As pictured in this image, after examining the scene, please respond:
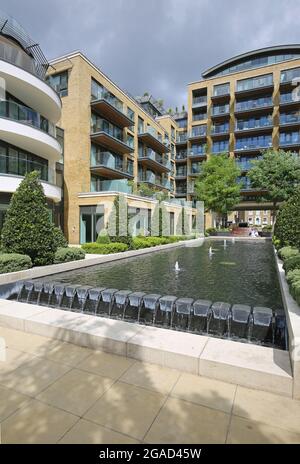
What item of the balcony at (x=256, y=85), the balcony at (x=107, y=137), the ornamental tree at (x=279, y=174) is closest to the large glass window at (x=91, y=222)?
the balcony at (x=107, y=137)

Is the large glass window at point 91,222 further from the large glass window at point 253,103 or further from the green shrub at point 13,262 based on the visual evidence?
the large glass window at point 253,103

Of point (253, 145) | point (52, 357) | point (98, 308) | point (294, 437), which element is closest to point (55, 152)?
point (98, 308)

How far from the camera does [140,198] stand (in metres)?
26.2

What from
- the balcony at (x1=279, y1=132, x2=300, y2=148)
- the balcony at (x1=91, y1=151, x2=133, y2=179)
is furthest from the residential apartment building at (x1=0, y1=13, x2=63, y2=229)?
the balcony at (x1=279, y1=132, x2=300, y2=148)

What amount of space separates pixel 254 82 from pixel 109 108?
111 ft

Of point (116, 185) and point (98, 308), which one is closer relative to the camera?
point (98, 308)

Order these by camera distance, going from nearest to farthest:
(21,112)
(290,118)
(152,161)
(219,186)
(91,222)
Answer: (21,112), (91,222), (152,161), (219,186), (290,118)

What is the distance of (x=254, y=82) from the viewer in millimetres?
47406

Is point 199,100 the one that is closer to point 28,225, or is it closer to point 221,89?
point 221,89

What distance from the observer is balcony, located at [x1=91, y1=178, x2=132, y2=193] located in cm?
2385

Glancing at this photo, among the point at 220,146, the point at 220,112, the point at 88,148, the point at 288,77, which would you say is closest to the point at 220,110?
the point at 220,112

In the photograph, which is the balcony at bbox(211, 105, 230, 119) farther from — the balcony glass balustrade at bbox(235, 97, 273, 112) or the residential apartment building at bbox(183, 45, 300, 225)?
the balcony glass balustrade at bbox(235, 97, 273, 112)

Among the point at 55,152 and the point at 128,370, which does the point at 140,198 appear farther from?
the point at 128,370

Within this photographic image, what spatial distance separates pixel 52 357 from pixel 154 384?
6.02 feet
